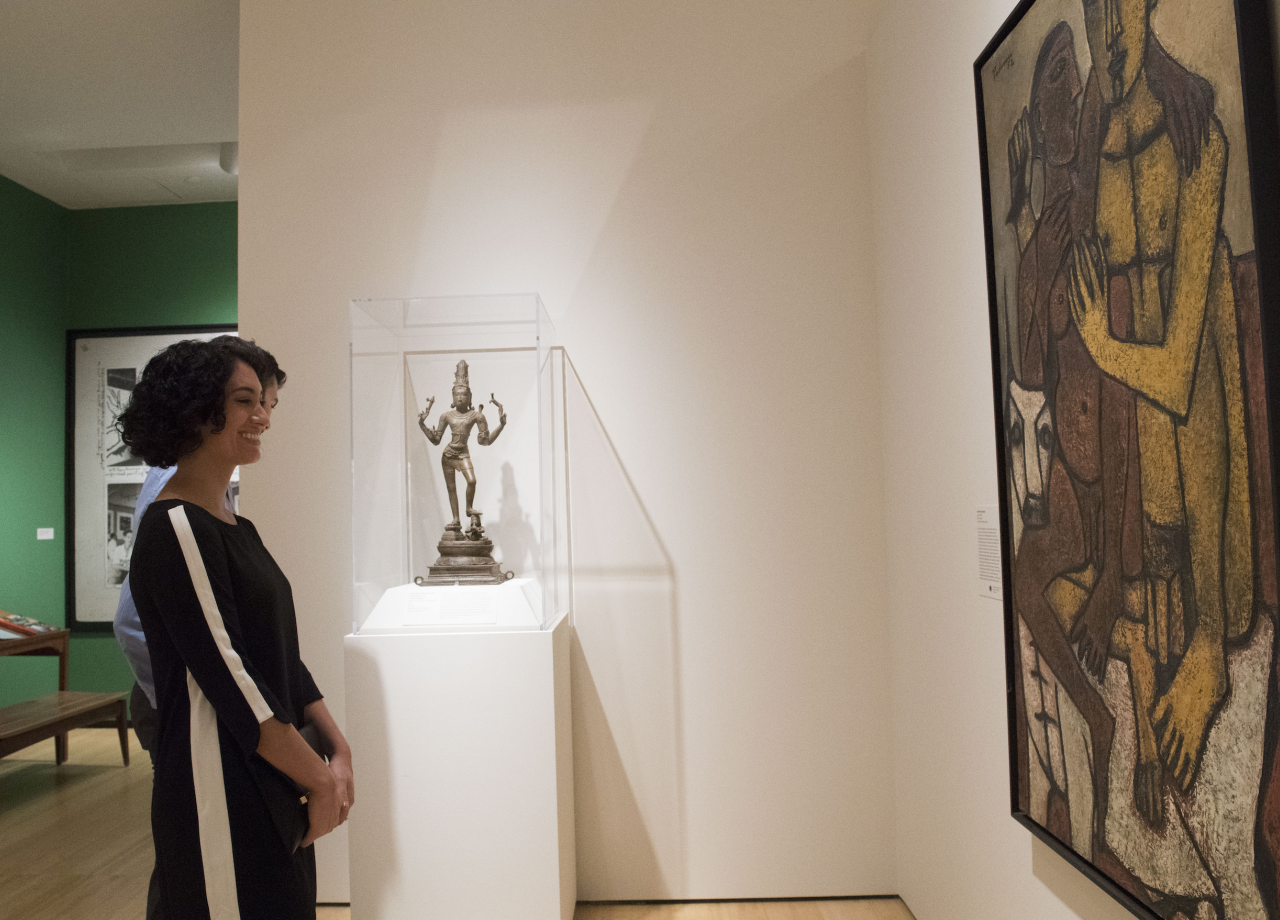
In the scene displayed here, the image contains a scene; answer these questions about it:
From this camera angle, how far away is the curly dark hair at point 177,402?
1473mm

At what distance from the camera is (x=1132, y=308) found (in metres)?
1.25

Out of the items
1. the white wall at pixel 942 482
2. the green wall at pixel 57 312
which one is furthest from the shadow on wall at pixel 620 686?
the green wall at pixel 57 312

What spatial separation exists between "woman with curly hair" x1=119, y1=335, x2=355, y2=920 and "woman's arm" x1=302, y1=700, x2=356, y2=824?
0.21 feet

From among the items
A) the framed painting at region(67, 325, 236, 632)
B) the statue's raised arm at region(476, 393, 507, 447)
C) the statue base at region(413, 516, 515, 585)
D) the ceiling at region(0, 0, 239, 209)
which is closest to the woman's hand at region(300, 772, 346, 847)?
the statue base at region(413, 516, 515, 585)

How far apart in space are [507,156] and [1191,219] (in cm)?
223

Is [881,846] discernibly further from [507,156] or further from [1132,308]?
[507,156]

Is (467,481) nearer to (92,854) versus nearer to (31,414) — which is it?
(92,854)

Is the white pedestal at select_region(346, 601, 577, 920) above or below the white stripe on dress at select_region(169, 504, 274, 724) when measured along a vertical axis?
below

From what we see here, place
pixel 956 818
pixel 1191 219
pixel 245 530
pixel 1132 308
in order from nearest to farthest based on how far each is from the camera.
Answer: pixel 1191 219, pixel 1132 308, pixel 245 530, pixel 956 818

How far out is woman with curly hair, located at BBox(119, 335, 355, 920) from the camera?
135 centimetres

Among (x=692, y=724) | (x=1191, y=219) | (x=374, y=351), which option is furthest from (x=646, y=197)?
(x=1191, y=219)

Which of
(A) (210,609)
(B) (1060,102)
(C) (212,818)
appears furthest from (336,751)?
(B) (1060,102)

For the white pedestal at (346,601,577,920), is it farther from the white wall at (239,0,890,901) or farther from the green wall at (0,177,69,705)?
the green wall at (0,177,69,705)

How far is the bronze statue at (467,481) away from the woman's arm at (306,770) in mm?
933
